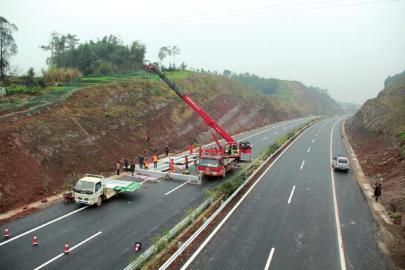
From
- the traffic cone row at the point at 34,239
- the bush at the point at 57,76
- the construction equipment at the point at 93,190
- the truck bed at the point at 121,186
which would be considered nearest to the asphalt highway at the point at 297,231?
the traffic cone row at the point at 34,239

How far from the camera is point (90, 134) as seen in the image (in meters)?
35.0

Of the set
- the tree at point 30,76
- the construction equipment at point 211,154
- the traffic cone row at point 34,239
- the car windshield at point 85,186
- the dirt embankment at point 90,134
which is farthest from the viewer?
the tree at point 30,76

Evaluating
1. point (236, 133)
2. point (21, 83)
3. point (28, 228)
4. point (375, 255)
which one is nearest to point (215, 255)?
point (375, 255)

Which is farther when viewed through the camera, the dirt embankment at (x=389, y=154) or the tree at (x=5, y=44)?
the tree at (x=5, y=44)

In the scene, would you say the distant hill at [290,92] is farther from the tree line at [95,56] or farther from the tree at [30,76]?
the tree at [30,76]

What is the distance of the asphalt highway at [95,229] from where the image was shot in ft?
48.9

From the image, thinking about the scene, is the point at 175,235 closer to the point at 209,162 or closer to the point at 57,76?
the point at 209,162

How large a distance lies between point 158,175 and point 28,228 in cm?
1271

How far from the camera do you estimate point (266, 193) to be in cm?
2556

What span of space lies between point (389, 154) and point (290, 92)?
5603 inches

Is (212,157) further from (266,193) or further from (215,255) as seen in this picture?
(215,255)

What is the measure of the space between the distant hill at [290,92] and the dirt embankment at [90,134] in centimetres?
10197

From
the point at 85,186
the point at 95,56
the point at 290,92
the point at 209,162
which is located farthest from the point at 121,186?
the point at 290,92

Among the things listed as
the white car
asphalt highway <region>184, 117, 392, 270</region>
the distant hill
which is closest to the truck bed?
asphalt highway <region>184, 117, 392, 270</region>
